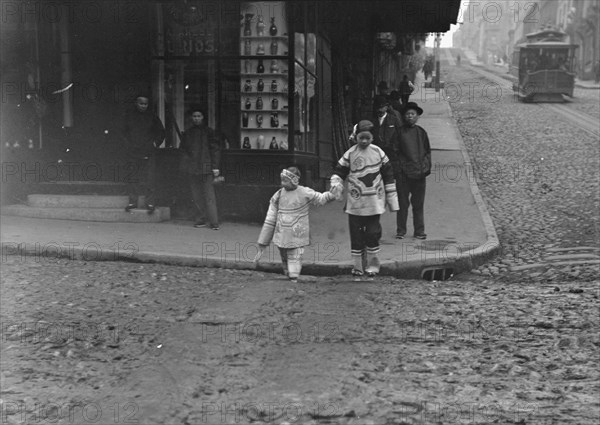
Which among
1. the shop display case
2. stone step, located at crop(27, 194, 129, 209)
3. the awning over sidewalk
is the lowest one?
stone step, located at crop(27, 194, 129, 209)

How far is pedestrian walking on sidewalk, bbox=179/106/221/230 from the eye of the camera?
1133 cm

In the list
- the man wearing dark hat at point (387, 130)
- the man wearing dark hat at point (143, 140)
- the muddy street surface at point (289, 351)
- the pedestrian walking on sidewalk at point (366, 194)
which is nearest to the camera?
the muddy street surface at point (289, 351)

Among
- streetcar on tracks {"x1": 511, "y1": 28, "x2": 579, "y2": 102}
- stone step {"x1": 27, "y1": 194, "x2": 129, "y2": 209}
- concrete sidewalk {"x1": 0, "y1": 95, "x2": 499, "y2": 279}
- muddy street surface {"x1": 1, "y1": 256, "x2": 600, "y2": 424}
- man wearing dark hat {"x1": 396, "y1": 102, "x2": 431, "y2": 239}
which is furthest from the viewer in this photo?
streetcar on tracks {"x1": 511, "y1": 28, "x2": 579, "y2": 102}

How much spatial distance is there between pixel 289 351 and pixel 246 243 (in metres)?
4.54

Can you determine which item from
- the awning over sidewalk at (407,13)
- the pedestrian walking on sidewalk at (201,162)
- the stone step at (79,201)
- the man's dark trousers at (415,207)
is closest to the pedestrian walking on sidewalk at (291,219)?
the man's dark trousers at (415,207)

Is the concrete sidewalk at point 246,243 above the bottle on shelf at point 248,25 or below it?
below

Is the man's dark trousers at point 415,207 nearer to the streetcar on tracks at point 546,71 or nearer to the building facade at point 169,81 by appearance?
the building facade at point 169,81

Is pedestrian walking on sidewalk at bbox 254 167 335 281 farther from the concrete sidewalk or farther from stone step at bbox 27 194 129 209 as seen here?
stone step at bbox 27 194 129 209

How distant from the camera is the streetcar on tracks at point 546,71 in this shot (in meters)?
35.5

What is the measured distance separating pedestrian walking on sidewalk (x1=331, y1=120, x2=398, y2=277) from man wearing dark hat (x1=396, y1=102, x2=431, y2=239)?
2112 mm

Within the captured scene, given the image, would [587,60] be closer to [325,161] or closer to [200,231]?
[325,161]

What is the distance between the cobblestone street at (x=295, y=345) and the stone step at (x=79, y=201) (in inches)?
126

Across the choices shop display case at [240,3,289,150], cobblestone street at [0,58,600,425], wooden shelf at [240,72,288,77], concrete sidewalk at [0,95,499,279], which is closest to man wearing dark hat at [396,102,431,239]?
concrete sidewalk at [0,95,499,279]

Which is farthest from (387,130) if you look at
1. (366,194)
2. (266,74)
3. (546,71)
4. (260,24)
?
(546,71)
